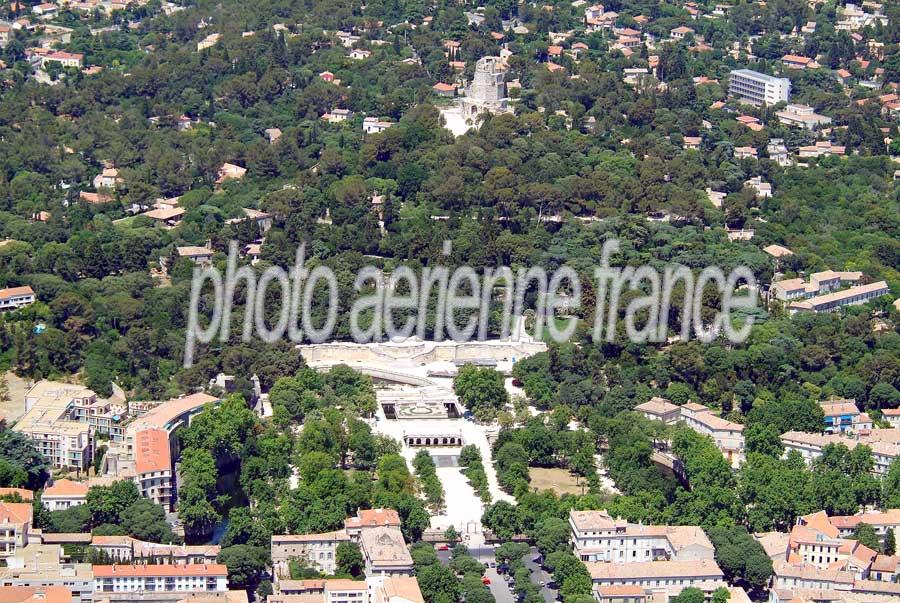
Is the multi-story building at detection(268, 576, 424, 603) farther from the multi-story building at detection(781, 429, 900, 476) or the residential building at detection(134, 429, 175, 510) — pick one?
the multi-story building at detection(781, 429, 900, 476)

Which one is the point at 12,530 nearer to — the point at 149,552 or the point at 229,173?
the point at 149,552

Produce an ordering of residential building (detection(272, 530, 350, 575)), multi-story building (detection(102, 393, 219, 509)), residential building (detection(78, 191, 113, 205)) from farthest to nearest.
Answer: residential building (detection(78, 191, 113, 205))
multi-story building (detection(102, 393, 219, 509))
residential building (detection(272, 530, 350, 575))

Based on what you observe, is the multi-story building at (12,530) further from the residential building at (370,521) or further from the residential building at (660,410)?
the residential building at (660,410)

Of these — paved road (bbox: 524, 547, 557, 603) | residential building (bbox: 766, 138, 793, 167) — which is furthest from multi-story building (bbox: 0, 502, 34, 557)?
residential building (bbox: 766, 138, 793, 167)

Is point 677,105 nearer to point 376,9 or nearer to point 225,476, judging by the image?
point 376,9

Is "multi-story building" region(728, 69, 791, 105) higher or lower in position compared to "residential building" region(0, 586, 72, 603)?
higher

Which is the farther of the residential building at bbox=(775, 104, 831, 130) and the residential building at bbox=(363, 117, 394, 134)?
the residential building at bbox=(775, 104, 831, 130)

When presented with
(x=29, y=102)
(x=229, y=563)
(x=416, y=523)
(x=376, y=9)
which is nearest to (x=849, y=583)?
(x=416, y=523)
